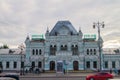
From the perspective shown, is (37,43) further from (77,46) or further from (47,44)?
(77,46)

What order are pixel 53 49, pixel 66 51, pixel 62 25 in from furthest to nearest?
pixel 62 25 < pixel 53 49 < pixel 66 51

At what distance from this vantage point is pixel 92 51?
82188 millimetres

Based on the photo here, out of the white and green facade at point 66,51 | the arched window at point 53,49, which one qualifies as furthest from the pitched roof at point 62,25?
the arched window at point 53,49

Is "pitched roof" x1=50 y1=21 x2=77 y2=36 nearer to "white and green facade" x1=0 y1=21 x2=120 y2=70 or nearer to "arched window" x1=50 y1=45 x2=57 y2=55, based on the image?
"white and green facade" x1=0 y1=21 x2=120 y2=70

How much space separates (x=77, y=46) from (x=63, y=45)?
436 centimetres

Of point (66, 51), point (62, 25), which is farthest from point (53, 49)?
point (62, 25)

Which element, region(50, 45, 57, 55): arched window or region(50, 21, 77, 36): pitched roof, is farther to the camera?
region(50, 21, 77, 36): pitched roof

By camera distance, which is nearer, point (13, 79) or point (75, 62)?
point (13, 79)

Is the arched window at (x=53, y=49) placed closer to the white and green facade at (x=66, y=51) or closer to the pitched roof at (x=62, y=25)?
the white and green facade at (x=66, y=51)

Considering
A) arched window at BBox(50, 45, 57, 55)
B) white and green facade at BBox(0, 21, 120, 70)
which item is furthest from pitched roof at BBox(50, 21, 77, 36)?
arched window at BBox(50, 45, 57, 55)

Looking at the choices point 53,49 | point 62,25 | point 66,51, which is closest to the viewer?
point 66,51

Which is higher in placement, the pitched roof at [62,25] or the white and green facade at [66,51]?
the pitched roof at [62,25]

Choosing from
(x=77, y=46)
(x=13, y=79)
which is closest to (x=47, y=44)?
(x=77, y=46)

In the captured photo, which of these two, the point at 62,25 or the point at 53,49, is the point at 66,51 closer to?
the point at 53,49
